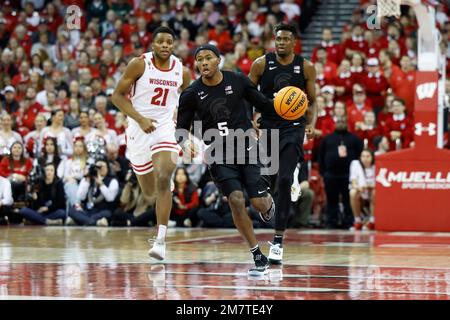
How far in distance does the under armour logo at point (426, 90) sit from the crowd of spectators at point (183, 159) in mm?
1367

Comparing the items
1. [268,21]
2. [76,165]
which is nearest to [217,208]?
[76,165]

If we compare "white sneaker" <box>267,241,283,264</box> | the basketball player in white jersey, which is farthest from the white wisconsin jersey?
"white sneaker" <box>267,241,283,264</box>

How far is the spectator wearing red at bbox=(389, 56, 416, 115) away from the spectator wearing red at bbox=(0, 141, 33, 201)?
7.35 metres

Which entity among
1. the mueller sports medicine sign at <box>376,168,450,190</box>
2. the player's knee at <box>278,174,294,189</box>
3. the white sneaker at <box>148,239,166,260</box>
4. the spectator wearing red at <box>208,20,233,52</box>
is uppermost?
the spectator wearing red at <box>208,20,233,52</box>

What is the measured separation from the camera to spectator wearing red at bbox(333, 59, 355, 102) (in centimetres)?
2030

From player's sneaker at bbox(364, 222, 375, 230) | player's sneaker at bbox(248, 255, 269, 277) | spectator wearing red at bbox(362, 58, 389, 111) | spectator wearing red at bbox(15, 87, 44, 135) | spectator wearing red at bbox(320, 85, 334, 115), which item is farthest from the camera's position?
spectator wearing red at bbox(15, 87, 44, 135)

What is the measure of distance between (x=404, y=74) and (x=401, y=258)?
846 centimetres

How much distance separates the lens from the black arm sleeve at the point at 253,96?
10.7 m

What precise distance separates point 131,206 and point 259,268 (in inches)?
373

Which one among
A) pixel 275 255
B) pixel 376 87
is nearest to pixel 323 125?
pixel 376 87

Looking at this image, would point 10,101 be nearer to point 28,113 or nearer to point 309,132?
point 28,113

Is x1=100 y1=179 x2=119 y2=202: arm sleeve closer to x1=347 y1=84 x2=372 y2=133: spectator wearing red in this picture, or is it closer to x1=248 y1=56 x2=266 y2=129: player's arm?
x1=347 y1=84 x2=372 y2=133: spectator wearing red

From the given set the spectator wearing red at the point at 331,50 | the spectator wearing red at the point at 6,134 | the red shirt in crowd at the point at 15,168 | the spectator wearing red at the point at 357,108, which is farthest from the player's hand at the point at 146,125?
the spectator wearing red at the point at 331,50

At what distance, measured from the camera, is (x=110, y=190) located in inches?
759
